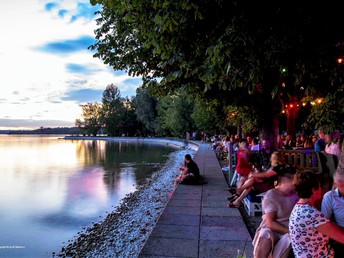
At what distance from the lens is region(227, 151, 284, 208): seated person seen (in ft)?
17.7

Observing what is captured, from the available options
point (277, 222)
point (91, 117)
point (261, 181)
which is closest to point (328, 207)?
point (277, 222)

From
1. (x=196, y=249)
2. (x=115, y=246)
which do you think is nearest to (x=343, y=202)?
(x=196, y=249)

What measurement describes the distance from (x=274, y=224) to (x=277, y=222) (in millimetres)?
46

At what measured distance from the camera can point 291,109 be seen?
62.5 ft

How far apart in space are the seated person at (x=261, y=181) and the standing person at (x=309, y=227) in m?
2.81

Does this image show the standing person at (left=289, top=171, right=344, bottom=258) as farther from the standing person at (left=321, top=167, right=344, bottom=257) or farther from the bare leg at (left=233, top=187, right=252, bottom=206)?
the bare leg at (left=233, top=187, right=252, bottom=206)

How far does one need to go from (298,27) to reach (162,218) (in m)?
3.81

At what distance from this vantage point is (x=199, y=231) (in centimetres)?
474

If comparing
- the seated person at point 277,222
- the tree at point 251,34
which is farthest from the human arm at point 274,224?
the tree at point 251,34

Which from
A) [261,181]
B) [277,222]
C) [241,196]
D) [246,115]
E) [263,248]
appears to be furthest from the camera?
[246,115]

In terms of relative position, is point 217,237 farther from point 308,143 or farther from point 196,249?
point 308,143

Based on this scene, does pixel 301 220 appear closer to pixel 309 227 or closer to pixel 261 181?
pixel 309 227

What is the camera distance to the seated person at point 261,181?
5387mm

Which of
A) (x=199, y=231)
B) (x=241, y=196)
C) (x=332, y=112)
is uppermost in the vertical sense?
(x=332, y=112)
